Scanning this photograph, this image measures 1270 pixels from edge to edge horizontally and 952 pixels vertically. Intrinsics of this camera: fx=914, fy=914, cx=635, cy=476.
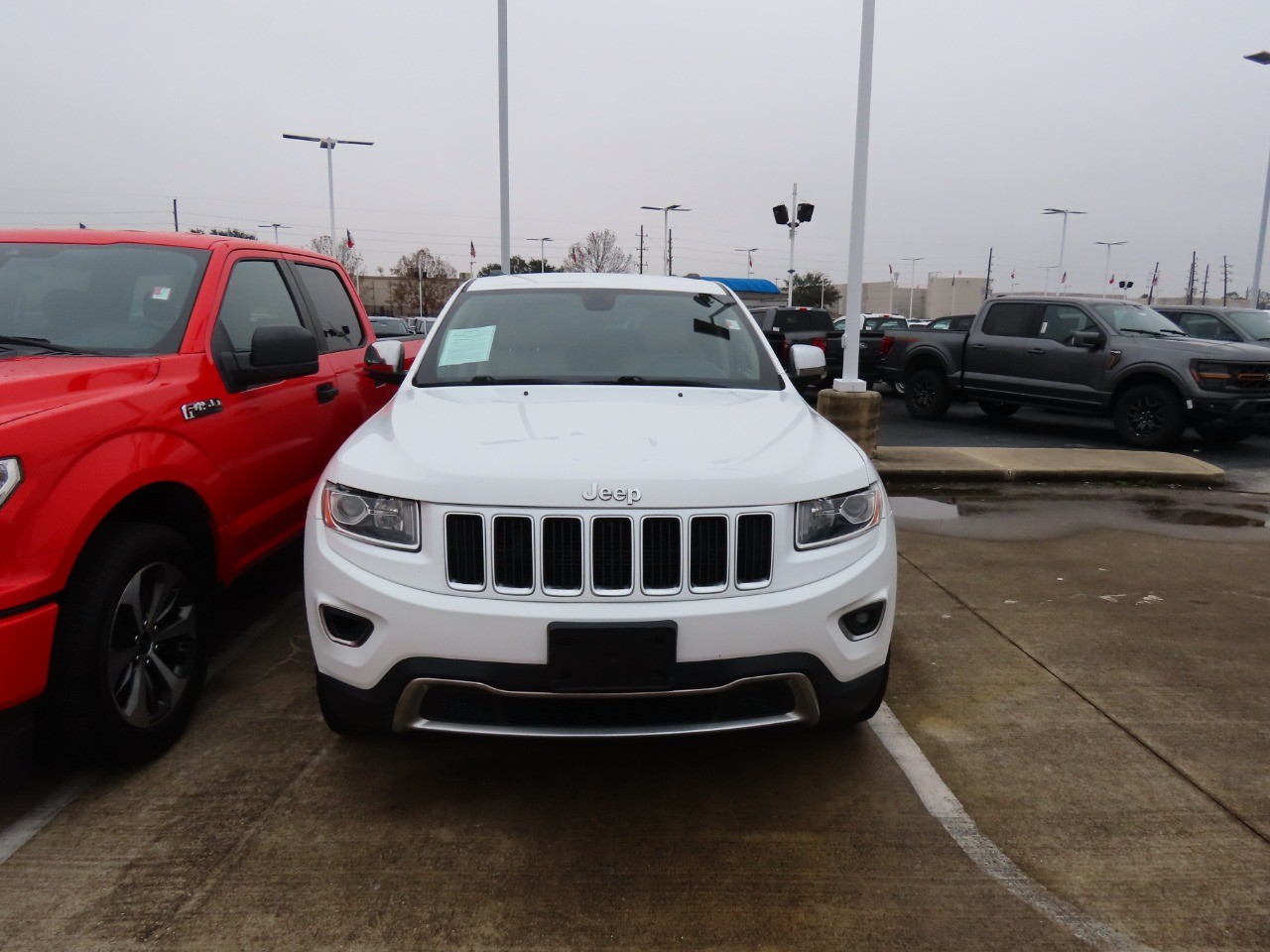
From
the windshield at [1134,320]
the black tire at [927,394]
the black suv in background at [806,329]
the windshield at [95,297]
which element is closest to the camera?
the windshield at [95,297]

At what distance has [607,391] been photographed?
3.51 meters

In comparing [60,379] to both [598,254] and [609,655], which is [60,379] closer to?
[609,655]

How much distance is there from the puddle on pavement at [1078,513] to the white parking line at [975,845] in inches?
137

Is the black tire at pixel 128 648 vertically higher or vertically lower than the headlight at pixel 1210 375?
lower

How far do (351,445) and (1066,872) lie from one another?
2.55 meters

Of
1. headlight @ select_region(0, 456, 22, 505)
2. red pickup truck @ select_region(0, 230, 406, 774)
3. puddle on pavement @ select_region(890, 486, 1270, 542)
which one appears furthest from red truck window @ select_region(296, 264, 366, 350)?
puddle on pavement @ select_region(890, 486, 1270, 542)

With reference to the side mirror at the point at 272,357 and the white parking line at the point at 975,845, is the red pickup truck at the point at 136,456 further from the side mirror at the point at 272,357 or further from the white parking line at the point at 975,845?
the white parking line at the point at 975,845

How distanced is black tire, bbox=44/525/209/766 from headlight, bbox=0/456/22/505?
14.2 inches

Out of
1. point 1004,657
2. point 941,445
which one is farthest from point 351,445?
point 941,445

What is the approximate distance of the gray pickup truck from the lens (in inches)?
413

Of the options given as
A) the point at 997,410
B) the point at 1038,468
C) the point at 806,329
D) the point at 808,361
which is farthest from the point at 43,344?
the point at 806,329

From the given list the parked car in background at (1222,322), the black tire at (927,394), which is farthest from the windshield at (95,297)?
the parked car in background at (1222,322)

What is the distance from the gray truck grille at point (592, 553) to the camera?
99.9 inches

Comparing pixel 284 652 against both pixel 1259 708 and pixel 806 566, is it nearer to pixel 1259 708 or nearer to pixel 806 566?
pixel 806 566
